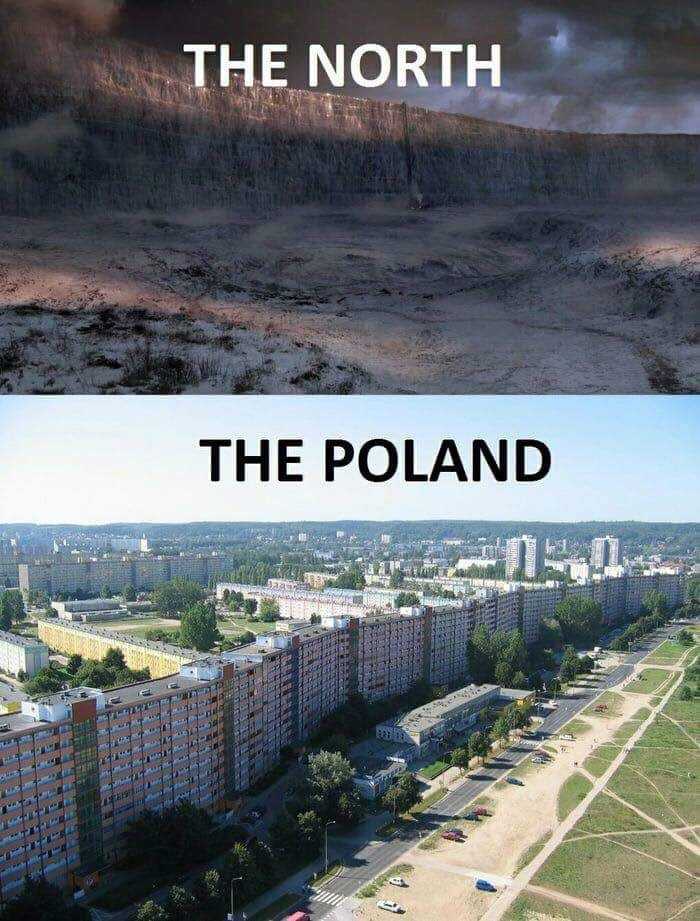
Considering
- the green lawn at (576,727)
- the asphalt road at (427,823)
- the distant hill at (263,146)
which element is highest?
the distant hill at (263,146)

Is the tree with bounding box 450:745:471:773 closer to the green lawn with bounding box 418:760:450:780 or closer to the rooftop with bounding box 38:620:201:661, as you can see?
the green lawn with bounding box 418:760:450:780

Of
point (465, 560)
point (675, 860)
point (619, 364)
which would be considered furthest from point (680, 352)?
point (465, 560)

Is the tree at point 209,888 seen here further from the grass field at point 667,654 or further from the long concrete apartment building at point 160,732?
→ the grass field at point 667,654

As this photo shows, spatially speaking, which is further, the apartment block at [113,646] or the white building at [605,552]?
the white building at [605,552]

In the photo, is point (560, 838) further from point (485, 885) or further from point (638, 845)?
point (485, 885)

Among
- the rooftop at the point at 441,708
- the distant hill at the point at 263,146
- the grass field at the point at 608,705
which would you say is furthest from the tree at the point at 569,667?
the distant hill at the point at 263,146

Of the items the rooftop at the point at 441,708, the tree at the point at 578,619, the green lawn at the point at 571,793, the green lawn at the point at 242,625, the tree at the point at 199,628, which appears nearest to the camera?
the green lawn at the point at 571,793
